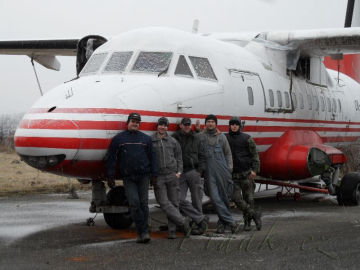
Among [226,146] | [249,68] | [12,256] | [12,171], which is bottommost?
[12,171]

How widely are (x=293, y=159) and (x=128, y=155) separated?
523 cm

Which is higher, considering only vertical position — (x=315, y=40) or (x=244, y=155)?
(x=315, y=40)

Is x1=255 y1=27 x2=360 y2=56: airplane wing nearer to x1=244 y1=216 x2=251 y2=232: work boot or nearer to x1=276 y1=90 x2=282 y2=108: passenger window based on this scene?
x1=276 y1=90 x2=282 y2=108: passenger window

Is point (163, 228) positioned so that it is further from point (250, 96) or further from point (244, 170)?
point (250, 96)

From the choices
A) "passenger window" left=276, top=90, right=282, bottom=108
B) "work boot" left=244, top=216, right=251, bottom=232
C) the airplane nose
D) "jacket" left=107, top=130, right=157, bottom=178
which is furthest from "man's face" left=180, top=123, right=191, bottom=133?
"passenger window" left=276, top=90, right=282, bottom=108

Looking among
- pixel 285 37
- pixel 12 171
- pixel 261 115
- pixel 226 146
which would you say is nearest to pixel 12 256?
pixel 226 146

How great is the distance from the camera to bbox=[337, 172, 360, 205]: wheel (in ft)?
44.4

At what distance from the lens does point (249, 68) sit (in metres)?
12.4

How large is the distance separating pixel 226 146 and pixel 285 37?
5.74 m

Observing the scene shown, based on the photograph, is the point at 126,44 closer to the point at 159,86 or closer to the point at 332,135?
the point at 159,86

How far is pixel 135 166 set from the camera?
8531 millimetres

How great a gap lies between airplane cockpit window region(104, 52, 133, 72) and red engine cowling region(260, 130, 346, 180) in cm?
419

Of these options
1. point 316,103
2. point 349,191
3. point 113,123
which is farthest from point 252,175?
point 316,103

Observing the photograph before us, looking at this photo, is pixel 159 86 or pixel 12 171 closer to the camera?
pixel 159 86
